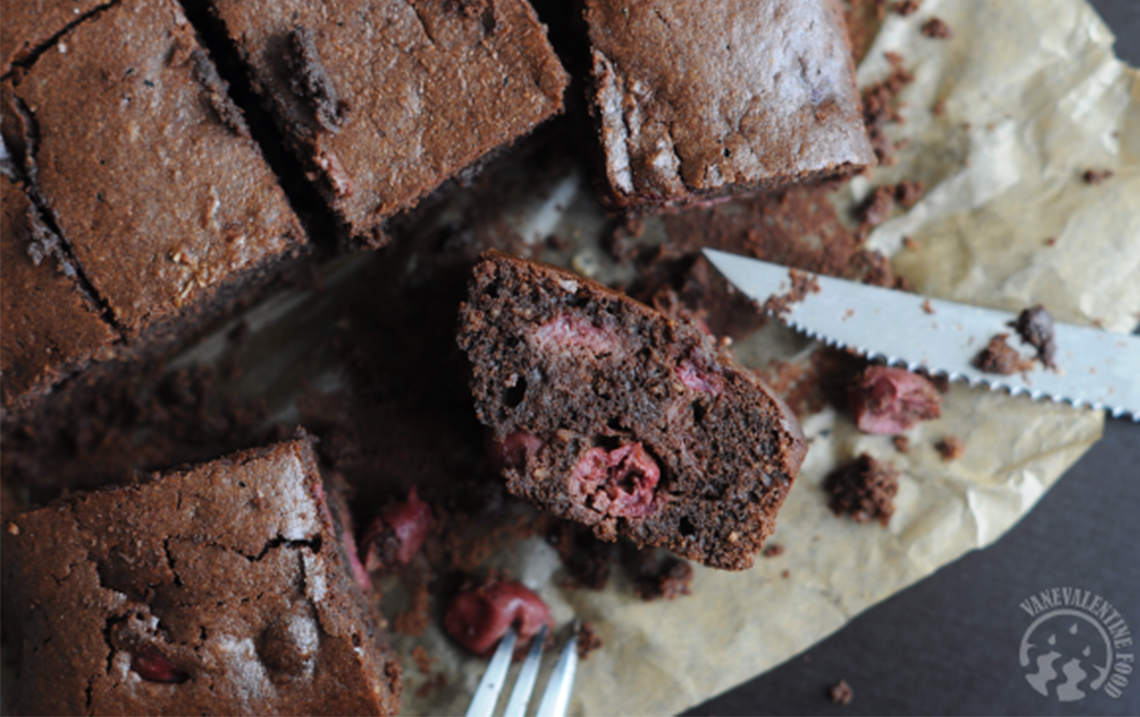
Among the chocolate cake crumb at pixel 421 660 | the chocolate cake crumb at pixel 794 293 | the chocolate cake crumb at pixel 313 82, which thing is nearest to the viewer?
the chocolate cake crumb at pixel 313 82

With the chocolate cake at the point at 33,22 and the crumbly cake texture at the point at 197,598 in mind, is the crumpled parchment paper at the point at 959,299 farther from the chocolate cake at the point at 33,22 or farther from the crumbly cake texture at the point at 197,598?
the chocolate cake at the point at 33,22

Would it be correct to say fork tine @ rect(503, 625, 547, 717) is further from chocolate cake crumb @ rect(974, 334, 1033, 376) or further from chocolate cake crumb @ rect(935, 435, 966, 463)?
chocolate cake crumb @ rect(974, 334, 1033, 376)

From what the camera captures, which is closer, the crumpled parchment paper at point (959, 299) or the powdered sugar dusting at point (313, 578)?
the powdered sugar dusting at point (313, 578)

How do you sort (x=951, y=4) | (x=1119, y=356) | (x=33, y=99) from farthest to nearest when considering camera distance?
(x=951, y=4)
(x=1119, y=356)
(x=33, y=99)

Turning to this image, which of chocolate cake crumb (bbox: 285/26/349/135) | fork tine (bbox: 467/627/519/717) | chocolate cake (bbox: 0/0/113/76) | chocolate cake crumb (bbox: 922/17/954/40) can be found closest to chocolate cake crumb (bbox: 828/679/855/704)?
fork tine (bbox: 467/627/519/717)

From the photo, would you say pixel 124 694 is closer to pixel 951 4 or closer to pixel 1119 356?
pixel 1119 356

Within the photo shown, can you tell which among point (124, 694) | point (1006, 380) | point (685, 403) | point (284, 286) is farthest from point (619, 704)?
point (284, 286)

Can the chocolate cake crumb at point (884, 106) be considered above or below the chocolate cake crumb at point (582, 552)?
above

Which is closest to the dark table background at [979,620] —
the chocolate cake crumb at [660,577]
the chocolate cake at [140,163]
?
the chocolate cake crumb at [660,577]
